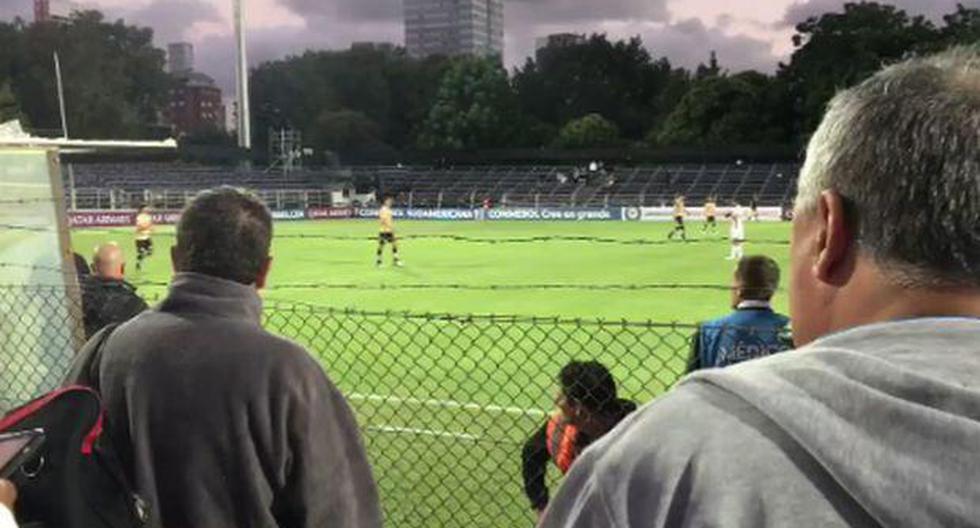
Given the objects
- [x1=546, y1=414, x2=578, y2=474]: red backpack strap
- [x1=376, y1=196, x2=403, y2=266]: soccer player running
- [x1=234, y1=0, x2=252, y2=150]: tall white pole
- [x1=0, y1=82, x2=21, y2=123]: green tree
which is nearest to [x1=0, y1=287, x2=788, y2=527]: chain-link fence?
[x1=546, y1=414, x2=578, y2=474]: red backpack strap

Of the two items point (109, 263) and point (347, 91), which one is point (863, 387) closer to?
point (109, 263)

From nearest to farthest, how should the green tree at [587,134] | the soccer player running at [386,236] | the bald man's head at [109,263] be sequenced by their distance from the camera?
the bald man's head at [109,263] < the soccer player running at [386,236] < the green tree at [587,134]

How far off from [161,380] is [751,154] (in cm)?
6730

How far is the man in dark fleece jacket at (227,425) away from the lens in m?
2.89

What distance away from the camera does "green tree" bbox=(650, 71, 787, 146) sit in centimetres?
7738

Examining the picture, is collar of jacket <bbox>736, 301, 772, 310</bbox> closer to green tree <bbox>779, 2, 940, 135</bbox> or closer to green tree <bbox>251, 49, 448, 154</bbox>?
green tree <bbox>779, 2, 940, 135</bbox>

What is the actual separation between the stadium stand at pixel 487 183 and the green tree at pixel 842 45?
18085mm

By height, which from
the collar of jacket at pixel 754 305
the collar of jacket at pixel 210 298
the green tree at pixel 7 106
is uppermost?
the green tree at pixel 7 106

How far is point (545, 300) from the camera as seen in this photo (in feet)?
57.8

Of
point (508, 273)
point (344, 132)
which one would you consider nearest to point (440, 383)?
point (508, 273)

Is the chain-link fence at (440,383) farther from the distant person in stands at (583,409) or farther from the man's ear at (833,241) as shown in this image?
the man's ear at (833,241)

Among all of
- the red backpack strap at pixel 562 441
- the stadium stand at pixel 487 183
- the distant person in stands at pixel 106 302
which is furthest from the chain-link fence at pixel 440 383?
the stadium stand at pixel 487 183

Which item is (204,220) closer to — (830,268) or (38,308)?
(830,268)

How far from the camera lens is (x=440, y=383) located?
1053cm
